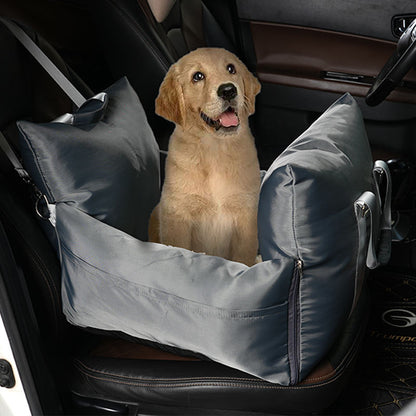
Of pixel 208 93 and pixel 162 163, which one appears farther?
pixel 162 163

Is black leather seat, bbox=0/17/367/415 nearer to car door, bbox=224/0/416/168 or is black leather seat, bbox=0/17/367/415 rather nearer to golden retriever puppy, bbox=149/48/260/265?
golden retriever puppy, bbox=149/48/260/265

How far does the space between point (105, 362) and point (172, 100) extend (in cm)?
45

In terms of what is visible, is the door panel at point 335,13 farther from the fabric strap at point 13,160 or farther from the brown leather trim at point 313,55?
the fabric strap at point 13,160

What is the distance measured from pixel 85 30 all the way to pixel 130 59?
12 centimetres

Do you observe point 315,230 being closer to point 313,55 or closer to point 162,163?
point 162,163

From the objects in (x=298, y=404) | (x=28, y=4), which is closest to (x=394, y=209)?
(x=298, y=404)

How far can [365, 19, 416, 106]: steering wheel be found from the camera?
1.28 metres

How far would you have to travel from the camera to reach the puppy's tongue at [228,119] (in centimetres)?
89

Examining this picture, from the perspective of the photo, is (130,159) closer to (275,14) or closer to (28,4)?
(28,4)

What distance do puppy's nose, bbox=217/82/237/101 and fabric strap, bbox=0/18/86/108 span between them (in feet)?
1.07

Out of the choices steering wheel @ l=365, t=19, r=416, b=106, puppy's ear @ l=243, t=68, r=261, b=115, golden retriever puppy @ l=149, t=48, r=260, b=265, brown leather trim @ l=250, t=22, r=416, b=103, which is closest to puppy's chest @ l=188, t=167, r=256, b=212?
golden retriever puppy @ l=149, t=48, r=260, b=265

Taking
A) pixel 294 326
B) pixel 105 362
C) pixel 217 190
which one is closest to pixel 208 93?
pixel 217 190

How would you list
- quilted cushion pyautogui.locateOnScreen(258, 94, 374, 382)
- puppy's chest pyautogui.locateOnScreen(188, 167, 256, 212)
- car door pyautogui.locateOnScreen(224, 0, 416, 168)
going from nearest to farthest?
quilted cushion pyautogui.locateOnScreen(258, 94, 374, 382), puppy's chest pyautogui.locateOnScreen(188, 167, 256, 212), car door pyautogui.locateOnScreen(224, 0, 416, 168)

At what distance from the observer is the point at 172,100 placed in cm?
93
